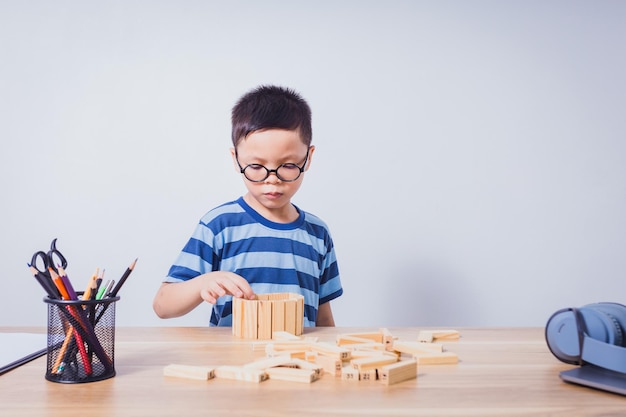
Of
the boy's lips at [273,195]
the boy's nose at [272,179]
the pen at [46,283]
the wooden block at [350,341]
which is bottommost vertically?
the wooden block at [350,341]

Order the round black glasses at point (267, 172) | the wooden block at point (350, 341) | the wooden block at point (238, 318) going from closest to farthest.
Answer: the wooden block at point (350, 341), the wooden block at point (238, 318), the round black glasses at point (267, 172)

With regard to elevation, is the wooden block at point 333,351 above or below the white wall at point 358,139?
below

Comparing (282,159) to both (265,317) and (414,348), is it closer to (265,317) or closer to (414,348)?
(265,317)

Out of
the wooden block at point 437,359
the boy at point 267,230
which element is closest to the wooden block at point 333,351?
the wooden block at point 437,359

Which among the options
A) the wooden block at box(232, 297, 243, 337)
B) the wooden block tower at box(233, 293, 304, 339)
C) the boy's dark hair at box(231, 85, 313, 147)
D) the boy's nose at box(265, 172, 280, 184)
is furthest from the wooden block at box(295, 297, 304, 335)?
the boy's dark hair at box(231, 85, 313, 147)

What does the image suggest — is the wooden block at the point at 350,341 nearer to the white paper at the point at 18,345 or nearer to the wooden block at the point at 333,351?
the wooden block at the point at 333,351

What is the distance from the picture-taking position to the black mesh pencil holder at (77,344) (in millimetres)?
909

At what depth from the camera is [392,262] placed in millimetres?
2627

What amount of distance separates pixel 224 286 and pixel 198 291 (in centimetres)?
13

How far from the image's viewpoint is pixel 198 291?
1428 mm

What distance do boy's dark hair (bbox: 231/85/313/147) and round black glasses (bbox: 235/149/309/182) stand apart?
102 millimetres

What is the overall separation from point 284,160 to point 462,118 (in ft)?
4.03

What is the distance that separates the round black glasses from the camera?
1.64 meters

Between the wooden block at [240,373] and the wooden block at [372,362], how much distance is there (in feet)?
0.44
